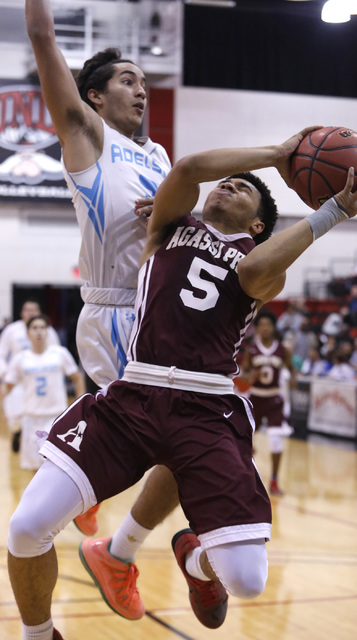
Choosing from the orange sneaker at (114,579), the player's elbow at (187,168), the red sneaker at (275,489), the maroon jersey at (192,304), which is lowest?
the red sneaker at (275,489)

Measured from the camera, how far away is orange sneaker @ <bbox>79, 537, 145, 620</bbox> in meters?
3.48

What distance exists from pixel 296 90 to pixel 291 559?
415 inches

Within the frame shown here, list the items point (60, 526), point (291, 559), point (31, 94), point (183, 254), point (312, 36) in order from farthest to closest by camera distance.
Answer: point (31, 94), point (312, 36), point (291, 559), point (183, 254), point (60, 526)

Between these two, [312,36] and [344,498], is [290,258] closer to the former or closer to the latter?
[344,498]

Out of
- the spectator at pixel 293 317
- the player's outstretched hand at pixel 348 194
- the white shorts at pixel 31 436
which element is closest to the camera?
the player's outstretched hand at pixel 348 194

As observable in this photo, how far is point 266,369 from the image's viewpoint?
29.8ft

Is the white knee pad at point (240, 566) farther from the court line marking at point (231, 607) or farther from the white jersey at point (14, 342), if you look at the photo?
the white jersey at point (14, 342)

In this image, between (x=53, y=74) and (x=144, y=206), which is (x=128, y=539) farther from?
(x=53, y=74)

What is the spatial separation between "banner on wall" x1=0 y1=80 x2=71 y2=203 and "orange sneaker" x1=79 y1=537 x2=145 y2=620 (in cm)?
1230

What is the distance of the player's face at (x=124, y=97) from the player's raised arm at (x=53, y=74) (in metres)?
0.32

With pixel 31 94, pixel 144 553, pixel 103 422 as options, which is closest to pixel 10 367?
pixel 144 553

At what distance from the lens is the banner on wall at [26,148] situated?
1504 centimetres

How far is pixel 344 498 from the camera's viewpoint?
8.69m

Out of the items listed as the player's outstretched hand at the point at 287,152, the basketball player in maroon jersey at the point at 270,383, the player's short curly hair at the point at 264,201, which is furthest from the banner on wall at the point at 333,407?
the player's outstretched hand at the point at 287,152
